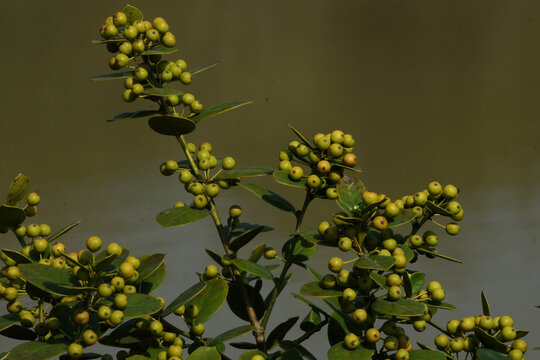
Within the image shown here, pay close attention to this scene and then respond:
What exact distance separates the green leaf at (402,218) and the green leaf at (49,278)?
232 mm

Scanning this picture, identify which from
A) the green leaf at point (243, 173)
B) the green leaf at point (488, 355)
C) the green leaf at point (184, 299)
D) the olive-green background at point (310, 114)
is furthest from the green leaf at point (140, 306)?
the olive-green background at point (310, 114)

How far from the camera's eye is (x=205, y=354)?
61 cm

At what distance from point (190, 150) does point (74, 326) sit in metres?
0.18

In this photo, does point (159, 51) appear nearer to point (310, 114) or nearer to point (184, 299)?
point (184, 299)

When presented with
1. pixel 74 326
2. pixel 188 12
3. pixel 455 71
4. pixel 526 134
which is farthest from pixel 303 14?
pixel 74 326

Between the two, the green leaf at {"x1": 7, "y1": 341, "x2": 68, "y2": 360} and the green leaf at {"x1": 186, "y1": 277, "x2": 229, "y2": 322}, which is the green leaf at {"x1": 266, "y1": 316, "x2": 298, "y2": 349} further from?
the green leaf at {"x1": 7, "y1": 341, "x2": 68, "y2": 360}

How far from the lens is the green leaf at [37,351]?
55 cm

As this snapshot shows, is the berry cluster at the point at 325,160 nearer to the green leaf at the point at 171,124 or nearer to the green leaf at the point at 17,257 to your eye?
the green leaf at the point at 171,124

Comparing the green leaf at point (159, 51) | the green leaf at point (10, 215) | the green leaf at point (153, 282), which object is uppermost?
the green leaf at point (159, 51)

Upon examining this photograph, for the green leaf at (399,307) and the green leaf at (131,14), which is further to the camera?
the green leaf at (131,14)

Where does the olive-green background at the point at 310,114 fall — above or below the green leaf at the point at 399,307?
above

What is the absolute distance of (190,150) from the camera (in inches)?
26.8

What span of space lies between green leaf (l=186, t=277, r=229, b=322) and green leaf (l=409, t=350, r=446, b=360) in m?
0.17

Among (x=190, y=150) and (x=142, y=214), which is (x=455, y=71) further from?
(x=190, y=150)
